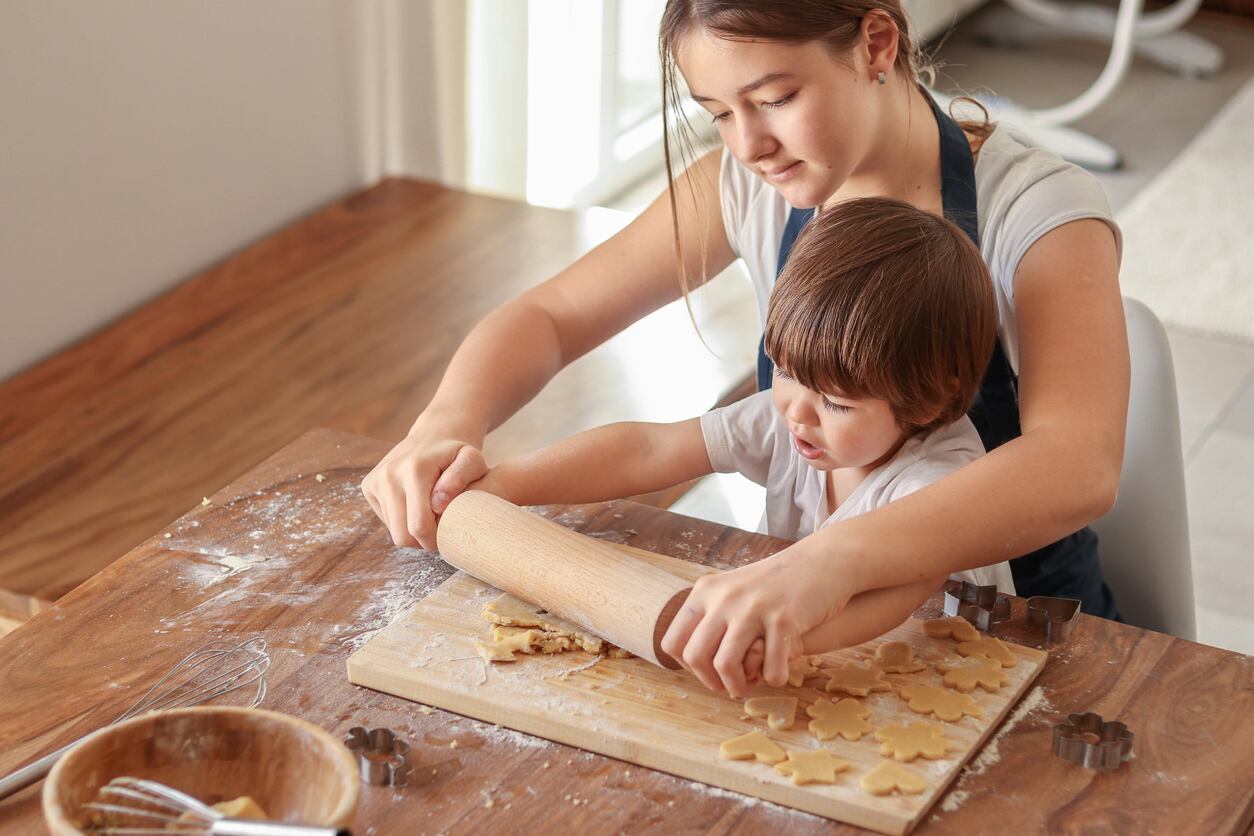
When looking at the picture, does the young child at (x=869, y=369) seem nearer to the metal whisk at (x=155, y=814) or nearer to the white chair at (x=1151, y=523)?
the white chair at (x=1151, y=523)

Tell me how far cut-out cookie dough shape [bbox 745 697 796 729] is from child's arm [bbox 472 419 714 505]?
322 mm

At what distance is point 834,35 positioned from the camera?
3.83 ft

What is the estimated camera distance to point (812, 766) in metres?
0.85

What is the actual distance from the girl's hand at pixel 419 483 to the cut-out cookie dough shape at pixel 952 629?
37 centimetres

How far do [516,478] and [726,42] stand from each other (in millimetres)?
387

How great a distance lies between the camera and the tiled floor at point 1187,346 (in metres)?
2.47

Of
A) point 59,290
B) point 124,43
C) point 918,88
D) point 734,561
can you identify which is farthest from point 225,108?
point 734,561

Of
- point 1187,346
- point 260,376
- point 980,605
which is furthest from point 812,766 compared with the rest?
point 1187,346

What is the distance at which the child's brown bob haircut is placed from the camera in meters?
1.08

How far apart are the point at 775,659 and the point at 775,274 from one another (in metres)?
0.64

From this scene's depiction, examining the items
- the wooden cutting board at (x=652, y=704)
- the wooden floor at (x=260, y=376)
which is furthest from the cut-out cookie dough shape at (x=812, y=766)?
the wooden floor at (x=260, y=376)

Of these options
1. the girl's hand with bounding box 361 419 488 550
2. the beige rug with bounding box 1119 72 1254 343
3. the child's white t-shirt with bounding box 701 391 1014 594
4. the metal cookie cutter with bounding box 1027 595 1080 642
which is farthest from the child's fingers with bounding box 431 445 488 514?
the beige rug with bounding box 1119 72 1254 343

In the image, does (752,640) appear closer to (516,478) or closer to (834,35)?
(516,478)

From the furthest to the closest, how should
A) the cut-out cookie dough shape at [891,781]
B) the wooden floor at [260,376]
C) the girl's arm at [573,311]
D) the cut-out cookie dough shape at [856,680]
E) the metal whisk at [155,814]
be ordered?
1. the wooden floor at [260,376]
2. the girl's arm at [573,311]
3. the cut-out cookie dough shape at [856,680]
4. the cut-out cookie dough shape at [891,781]
5. the metal whisk at [155,814]
